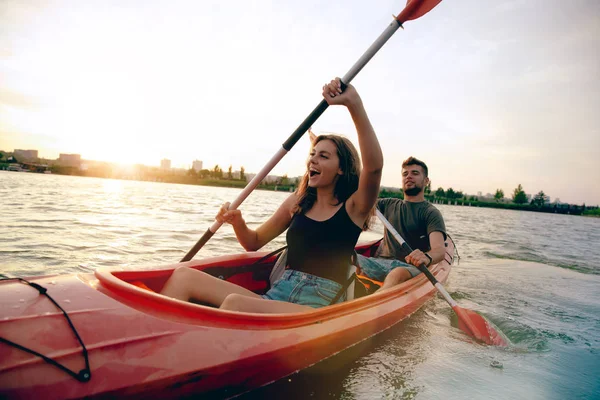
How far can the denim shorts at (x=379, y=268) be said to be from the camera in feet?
13.7

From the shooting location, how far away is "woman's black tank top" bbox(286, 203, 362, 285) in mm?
2299

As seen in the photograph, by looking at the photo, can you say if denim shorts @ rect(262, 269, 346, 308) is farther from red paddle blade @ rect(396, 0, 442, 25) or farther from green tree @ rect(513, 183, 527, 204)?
green tree @ rect(513, 183, 527, 204)

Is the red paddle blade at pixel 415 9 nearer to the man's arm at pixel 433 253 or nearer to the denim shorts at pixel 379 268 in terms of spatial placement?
the man's arm at pixel 433 253

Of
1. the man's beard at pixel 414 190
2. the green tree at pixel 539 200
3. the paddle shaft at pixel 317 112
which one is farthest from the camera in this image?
the green tree at pixel 539 200

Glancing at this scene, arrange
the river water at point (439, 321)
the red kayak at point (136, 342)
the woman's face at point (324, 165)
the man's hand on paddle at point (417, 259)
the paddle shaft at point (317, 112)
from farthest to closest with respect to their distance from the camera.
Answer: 1. the man's hand on paddle at point (417, 259)
2. the paddle shaft at point (317, 112)
3. the river water at point (439, 321)
4. the woman's face at point (324, 165)
5. the red kayak at point (136, 342)

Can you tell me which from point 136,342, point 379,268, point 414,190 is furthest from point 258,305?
point 414,190

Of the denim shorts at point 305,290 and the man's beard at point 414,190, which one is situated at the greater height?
the man's beard at point 414,190

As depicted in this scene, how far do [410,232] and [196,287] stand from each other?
3052 mm

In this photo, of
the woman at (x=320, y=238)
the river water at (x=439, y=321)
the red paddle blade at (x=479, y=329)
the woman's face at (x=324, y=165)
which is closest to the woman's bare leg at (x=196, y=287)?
the woman at (x=320, y=238)

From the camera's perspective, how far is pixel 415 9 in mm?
2842

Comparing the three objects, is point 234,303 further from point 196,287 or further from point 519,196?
point 519,196

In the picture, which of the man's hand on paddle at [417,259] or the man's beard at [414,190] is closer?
the man's hand on paddle at [417,259]

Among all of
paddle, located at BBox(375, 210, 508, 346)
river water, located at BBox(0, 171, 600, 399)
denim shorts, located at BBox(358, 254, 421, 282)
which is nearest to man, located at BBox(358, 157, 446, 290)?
denim shorts, located at BBox(358, 254, 421, 282)

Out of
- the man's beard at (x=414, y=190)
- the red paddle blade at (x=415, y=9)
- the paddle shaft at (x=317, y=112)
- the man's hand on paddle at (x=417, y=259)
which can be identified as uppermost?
the red paddle blade at (x=415, y=9)
